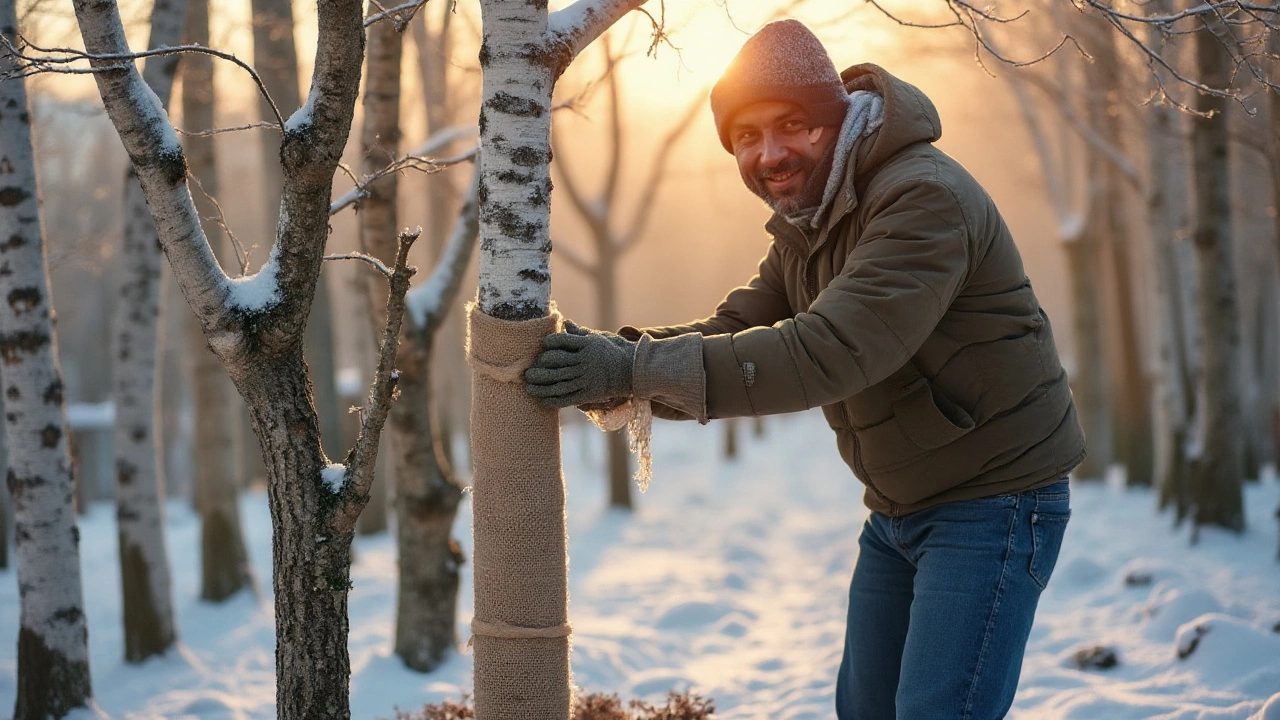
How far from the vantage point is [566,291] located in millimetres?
40000

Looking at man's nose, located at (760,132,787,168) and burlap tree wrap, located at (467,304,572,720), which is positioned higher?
man's nose, located at (760,132,787,168)

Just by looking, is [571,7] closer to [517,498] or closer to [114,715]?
[517,498]

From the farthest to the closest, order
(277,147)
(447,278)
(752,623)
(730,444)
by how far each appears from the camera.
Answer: (730,444), (277,147), (752,623), (447,278)

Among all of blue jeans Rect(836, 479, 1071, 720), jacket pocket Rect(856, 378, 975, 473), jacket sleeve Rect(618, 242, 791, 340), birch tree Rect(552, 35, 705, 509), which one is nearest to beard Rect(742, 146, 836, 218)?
jacket sleeve Rect(618, 242, 791, 340)

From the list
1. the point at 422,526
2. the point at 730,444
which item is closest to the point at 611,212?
the point at 422,526

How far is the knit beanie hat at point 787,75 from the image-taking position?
236cm

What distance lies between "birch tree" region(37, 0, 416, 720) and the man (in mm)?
673

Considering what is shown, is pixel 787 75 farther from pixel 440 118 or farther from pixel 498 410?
pixel 440 118

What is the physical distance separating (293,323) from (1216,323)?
267 inches

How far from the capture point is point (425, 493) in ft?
15.4

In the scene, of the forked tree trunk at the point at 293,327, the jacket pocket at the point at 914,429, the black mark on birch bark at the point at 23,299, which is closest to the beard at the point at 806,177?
the jacket pocket at the point at 914,429

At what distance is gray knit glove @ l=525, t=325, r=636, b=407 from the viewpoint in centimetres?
215

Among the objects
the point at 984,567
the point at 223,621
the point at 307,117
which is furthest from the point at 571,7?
the point at 223,621

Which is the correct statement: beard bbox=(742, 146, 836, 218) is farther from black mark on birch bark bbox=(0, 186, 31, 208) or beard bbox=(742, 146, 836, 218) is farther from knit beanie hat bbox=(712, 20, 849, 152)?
black mark on birch bark bbox=(0, 186, 31, 208)
